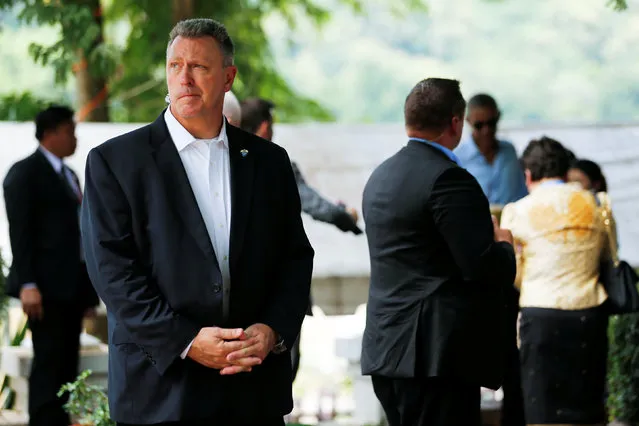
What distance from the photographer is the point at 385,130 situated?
882 centimetres

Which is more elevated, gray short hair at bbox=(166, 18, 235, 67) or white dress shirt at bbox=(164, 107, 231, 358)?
gray short hair at bbox=(166, 18, 235, 67)

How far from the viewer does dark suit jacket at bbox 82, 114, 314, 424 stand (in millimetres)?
3486

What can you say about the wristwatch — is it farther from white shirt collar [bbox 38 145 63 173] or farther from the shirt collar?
white shirt collar [bbox 38 145 63 173]

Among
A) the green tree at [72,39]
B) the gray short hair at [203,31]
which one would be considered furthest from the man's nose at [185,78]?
the green tree at [72,39]

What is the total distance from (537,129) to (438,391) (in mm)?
4257

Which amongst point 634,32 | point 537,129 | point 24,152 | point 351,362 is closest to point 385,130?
point 537,129

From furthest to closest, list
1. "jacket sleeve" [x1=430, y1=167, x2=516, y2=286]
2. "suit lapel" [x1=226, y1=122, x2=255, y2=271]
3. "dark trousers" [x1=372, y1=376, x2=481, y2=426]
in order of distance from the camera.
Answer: "dark trousers" [x1=372, y1=376, x2=481, y2=426], "jacket sleeve" [x1=430, y1=167, x2=516, y2=286], "suit lapel" [x1=226, y1=122, x2=255, y2=271]

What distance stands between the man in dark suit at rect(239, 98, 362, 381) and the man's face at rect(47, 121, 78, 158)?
126 centimetres

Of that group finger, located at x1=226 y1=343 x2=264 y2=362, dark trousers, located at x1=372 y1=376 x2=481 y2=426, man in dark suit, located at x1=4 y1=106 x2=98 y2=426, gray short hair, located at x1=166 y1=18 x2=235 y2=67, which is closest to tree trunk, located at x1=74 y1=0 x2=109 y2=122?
man in dark suit, located at x1=4 y1=106 x2=98 y2=426

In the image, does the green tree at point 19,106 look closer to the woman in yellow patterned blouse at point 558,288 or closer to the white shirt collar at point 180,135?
the woman in yellow patterned blouse at point 558,288

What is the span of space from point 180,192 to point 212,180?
0.12 metres

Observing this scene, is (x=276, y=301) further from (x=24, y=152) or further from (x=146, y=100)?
(x=146, y=100)

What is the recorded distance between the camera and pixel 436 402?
4766 millimetres

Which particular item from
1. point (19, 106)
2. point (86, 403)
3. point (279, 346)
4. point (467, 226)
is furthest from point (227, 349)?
point (19, 106)
